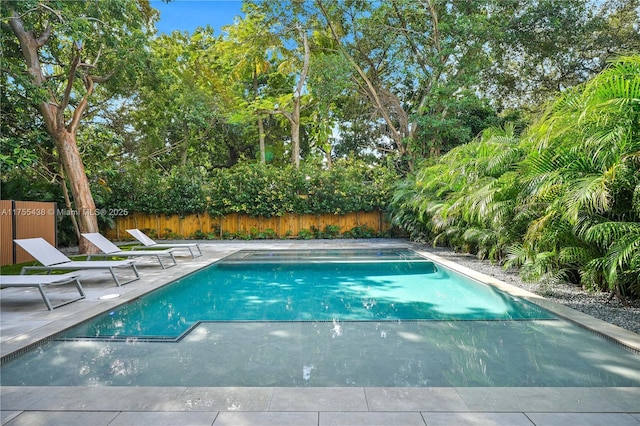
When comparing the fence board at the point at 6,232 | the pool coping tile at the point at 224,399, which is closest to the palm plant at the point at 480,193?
the pool coping tile at the point at 224,399

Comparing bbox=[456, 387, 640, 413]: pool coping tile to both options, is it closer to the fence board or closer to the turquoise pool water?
the turquoise pool water

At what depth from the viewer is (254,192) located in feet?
58.5

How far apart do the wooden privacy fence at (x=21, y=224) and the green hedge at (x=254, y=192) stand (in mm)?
6472

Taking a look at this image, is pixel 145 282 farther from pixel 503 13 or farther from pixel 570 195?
pixel 503 13

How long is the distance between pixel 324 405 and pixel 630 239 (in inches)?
153

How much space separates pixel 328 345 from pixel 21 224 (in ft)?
33.0

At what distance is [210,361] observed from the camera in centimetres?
369

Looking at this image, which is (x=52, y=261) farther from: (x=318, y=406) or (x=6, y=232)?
(x=318, y=406)

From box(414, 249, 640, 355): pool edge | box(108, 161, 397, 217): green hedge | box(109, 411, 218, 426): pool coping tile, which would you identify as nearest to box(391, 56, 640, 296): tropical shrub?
box(414, 249, 640, 355): pool edge

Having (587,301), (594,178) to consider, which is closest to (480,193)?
(587,301)

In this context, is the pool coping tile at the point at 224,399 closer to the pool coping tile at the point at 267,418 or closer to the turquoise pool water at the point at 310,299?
the pool coping tile at the point at 267,418

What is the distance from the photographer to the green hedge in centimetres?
1778

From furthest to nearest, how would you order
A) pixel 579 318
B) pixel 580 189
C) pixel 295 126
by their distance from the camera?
pixel 295 126 → pixel 579 318 → pixel 580 189

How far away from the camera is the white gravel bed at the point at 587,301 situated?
4.68 metres
